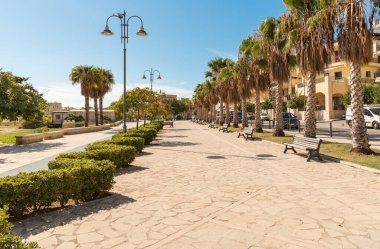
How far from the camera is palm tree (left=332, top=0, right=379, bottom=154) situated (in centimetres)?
1145

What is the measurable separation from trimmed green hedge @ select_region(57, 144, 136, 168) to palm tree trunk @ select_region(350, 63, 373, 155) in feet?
29.0

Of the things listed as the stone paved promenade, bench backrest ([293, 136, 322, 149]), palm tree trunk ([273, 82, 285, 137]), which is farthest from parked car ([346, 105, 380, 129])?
the stone paved promenade

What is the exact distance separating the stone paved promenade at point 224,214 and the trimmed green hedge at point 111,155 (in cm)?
75

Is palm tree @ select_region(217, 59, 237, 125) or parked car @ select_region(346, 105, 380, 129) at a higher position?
palm tree @ select_region(217, 59, 237, 125)

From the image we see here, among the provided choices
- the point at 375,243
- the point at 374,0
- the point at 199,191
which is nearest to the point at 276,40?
the point at 374,0

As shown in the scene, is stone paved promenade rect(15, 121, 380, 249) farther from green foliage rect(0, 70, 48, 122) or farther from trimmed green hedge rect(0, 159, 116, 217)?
green foliage rect(0, 70, 48, 122)

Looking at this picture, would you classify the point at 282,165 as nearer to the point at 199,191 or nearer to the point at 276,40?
the point at 199,191

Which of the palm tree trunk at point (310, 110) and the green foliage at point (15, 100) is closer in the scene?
the palm tree trunk at point (310, 110)

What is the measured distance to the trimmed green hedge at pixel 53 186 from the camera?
5.36 metres

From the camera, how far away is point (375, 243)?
14.5 ft

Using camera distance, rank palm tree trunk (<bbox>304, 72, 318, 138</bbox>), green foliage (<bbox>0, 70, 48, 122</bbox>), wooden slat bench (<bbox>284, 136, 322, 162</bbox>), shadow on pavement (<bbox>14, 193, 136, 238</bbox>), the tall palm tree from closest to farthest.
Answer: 1. shadow on pavement (<bbox>14, 193, 136, 238</bbox>)
2. wooden slat bench (<bbox>284, 136, 322, 162</bbox>)
3. palm tree trunk (<bbox>304, 72, 318, 138</bbox>)
4. green foliage (<bbox>0, 70, 48, 122</bbox>)
5. the tall palm tree

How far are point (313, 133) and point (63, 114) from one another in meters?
44.6

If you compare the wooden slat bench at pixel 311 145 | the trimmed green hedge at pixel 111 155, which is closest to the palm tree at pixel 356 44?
the wooden slat bench at pixel 311 145

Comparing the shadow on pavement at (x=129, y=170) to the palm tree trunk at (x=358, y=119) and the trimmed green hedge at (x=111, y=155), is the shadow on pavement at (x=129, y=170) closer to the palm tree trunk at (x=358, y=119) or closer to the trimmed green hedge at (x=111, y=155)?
the trimmed green hedge at (x=111, y=155)
